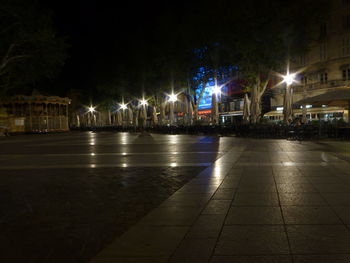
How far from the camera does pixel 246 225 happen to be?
4.52 metres

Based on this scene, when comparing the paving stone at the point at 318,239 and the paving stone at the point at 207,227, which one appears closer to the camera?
the paving stone at the point at 318,239

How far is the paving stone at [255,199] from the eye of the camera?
563 centimetres

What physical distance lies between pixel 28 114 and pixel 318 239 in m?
52.3

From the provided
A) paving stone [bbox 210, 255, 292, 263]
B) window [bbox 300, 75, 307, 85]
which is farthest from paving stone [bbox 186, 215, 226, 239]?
window [bbox 300, 75, 307, 85]

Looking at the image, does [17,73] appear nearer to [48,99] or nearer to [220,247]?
[48,99]

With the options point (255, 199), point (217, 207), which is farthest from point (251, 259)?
point (255, 199)

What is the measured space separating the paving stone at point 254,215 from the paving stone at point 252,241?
0.22 metres

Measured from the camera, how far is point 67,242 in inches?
163

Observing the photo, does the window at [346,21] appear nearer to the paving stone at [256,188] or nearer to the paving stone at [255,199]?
the paving stone at [256,188]

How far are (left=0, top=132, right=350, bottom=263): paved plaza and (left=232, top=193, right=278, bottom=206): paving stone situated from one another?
0.02 meters

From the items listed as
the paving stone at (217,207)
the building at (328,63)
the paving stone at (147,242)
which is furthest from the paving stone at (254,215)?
the building at (328,63)

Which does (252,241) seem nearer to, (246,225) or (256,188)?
(246,225)

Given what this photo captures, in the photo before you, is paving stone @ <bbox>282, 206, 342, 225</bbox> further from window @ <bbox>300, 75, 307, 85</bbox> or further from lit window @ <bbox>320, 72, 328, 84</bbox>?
window @ <bbox>300, 75, 307, 85</bbox>

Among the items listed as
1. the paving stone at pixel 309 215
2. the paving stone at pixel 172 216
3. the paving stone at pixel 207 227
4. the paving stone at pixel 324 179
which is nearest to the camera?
the paving stone at pixel 207 227
